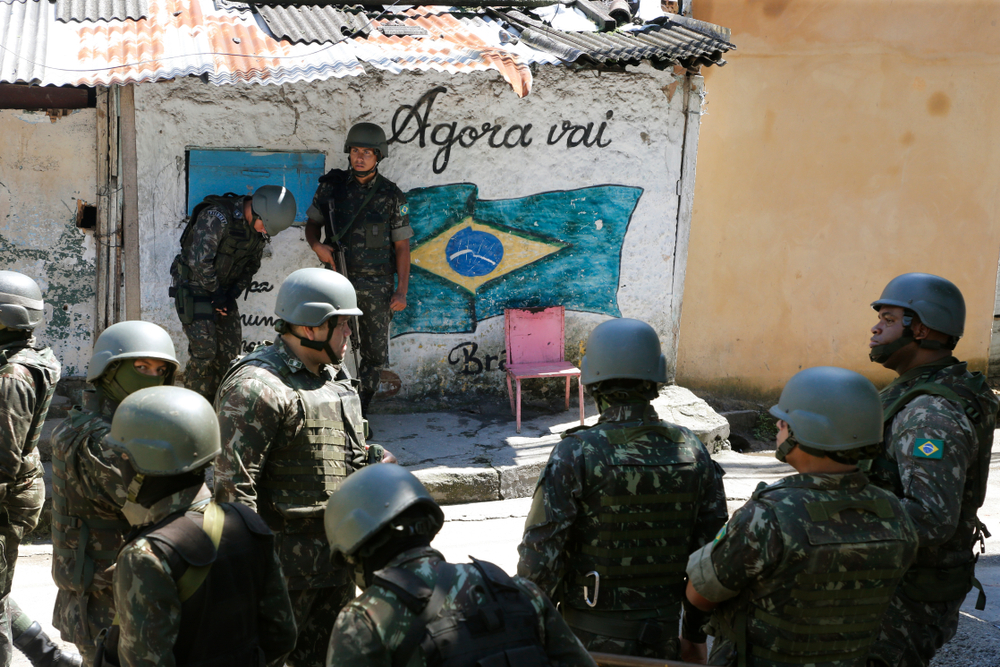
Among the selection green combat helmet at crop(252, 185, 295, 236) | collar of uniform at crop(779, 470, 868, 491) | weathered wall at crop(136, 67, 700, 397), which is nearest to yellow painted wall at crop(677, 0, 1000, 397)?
weathered wall at crop(136, 67, 700, 397)

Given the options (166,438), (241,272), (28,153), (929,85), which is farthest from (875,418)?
(929,85)

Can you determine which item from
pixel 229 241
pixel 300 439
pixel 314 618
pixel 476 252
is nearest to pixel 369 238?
pixel 229 241

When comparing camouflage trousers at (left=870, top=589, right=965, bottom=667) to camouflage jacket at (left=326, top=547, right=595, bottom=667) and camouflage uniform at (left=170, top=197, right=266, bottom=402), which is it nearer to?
camouflage jacket at (left=326, top=547, right=595, bottom=667)

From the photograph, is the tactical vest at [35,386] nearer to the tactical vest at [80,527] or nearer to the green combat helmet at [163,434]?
the tactical vest at [80,527]

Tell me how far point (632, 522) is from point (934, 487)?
1.02 metres

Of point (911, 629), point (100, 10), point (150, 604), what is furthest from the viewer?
point (100, 10)

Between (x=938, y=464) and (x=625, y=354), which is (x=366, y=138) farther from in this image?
(x=938, y=464)

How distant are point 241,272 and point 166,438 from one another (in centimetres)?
430

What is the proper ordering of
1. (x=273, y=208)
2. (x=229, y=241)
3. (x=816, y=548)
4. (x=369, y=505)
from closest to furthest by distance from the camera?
(x=369, y=505), (x=816, y=548), (x=273, y=208), (x=229, y=241)

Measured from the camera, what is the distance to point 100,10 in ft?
22.2

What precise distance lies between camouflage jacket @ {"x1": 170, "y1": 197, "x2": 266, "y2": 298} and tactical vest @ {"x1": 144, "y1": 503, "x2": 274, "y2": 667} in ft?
13.3

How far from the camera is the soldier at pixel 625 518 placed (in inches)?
111

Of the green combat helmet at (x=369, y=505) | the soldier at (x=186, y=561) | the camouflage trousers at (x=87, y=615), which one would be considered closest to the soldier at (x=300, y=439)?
the camouflage trousers at (x=87, y=615)

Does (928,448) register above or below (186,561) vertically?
above
